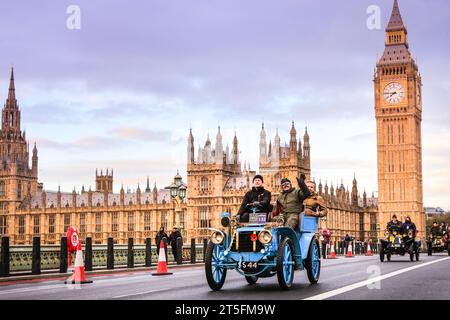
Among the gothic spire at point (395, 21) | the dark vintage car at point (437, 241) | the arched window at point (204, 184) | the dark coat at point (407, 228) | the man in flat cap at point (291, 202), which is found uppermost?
the gothic spire at point (395, 21)

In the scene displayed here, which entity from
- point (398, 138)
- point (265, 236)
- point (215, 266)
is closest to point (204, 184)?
point (398, 138)

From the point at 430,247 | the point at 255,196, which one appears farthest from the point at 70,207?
the point at 255,196

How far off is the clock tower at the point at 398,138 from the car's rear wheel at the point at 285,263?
340 ft

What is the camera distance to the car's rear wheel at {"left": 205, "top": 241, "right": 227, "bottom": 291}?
1198 cm

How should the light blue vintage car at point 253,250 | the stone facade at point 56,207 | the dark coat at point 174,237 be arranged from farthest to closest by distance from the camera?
1. the stone facade at point 56,207
2. the dark coat at point 174,237
3. the light blue vintage car at point 253,250

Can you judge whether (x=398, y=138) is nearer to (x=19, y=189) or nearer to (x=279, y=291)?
(x=19, y=189)

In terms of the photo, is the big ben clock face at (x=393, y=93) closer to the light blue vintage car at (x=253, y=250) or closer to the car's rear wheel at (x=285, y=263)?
the light blue vintage car at (x=253, y=250)

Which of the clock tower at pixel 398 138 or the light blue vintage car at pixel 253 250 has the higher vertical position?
the clock tower at pixel 398 138

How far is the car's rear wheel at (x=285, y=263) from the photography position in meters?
11.8

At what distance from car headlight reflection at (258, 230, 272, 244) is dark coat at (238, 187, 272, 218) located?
976 millimetres

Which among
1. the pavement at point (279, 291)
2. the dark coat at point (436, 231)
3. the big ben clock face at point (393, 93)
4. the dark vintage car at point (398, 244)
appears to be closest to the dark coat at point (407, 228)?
the dark vintage car at point (398, 244)

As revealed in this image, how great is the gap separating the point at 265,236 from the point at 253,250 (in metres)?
0.36
